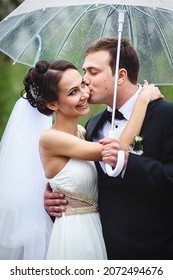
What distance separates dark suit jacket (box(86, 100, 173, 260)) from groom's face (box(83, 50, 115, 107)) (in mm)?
315

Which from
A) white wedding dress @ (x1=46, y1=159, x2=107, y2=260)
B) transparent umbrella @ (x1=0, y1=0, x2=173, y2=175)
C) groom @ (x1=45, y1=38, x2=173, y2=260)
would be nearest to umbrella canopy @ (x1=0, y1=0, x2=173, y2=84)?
transparent umbrella @ (x1=0, y1=0, x2=173, y2=175)

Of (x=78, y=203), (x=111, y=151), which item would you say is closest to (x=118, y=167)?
(x=111, y=151)

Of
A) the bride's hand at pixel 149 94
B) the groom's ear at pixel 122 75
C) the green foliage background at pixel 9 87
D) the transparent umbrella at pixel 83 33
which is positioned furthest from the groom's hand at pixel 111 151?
the green foliage background at pixel 9 87

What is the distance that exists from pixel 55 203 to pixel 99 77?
0.87 meters

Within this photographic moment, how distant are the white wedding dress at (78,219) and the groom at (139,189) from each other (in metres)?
0.06

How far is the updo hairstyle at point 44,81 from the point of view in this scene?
3750mm

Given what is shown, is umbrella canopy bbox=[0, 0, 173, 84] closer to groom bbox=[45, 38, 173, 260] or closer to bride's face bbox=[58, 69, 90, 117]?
groom bbox=[45, 38, 173, 260]

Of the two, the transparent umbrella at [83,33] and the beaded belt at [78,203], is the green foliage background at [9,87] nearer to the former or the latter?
the transparent umbrella at [83,33]

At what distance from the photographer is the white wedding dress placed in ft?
12.4

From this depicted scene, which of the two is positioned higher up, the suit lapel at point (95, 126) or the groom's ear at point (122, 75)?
the groom's ear at point (122, 75)

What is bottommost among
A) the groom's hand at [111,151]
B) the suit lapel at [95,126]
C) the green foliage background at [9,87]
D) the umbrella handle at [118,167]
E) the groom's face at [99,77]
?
the umbrella handle at [118,167]

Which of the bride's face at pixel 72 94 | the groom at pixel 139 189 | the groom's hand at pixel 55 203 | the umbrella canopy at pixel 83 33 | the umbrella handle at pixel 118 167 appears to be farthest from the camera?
the umbrella canopy at pixel 83 33
